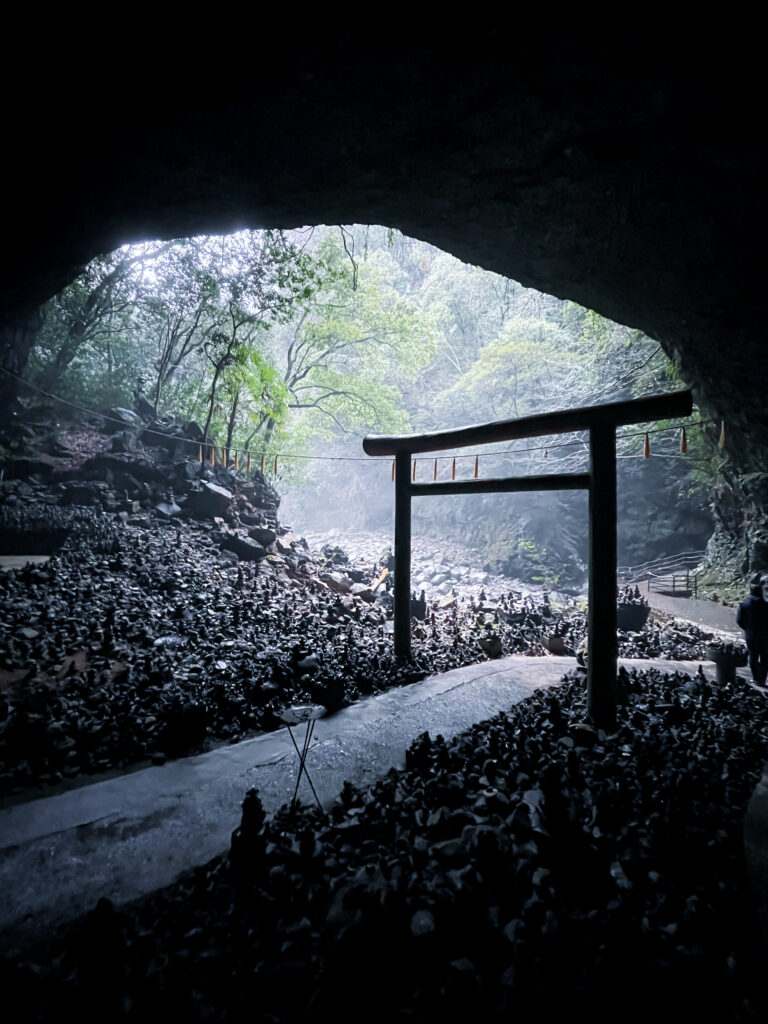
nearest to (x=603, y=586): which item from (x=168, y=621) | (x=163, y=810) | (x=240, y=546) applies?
(x=163, y=810)

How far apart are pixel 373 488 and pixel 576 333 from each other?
2675 cm

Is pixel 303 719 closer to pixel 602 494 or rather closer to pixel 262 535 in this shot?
pixel 602 494

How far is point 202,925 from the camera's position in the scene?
62.0 inches

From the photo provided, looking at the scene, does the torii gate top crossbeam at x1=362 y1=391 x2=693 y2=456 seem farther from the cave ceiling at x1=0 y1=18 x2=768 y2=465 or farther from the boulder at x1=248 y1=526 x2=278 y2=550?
the boulder at x1=248 y1=526 x2=278 y2=550

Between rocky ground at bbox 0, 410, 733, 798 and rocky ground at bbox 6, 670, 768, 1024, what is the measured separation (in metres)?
1.53

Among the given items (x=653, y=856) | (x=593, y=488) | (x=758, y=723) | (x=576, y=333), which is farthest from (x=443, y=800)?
(x=576, y=333)

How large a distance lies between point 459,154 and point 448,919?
715 cm

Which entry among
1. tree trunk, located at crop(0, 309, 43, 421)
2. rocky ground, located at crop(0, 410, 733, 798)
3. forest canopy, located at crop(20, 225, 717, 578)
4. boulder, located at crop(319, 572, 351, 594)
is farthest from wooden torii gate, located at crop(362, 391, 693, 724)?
tree trunk, located at crop(0, 309, 43, 421)

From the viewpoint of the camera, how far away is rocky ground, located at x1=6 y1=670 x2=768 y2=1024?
4.23 ft

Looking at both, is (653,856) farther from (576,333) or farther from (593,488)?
(576,333)

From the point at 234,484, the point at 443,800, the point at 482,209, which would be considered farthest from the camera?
the point at 234,484

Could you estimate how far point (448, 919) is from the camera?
1556 mm

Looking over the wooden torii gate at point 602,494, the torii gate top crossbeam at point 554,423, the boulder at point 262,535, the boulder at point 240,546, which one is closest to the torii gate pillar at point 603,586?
the wooden torii gate at point 602,494

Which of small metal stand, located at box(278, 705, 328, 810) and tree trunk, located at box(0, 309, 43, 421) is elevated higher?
tree trunk, located at box(0, 309, 43, 421)
